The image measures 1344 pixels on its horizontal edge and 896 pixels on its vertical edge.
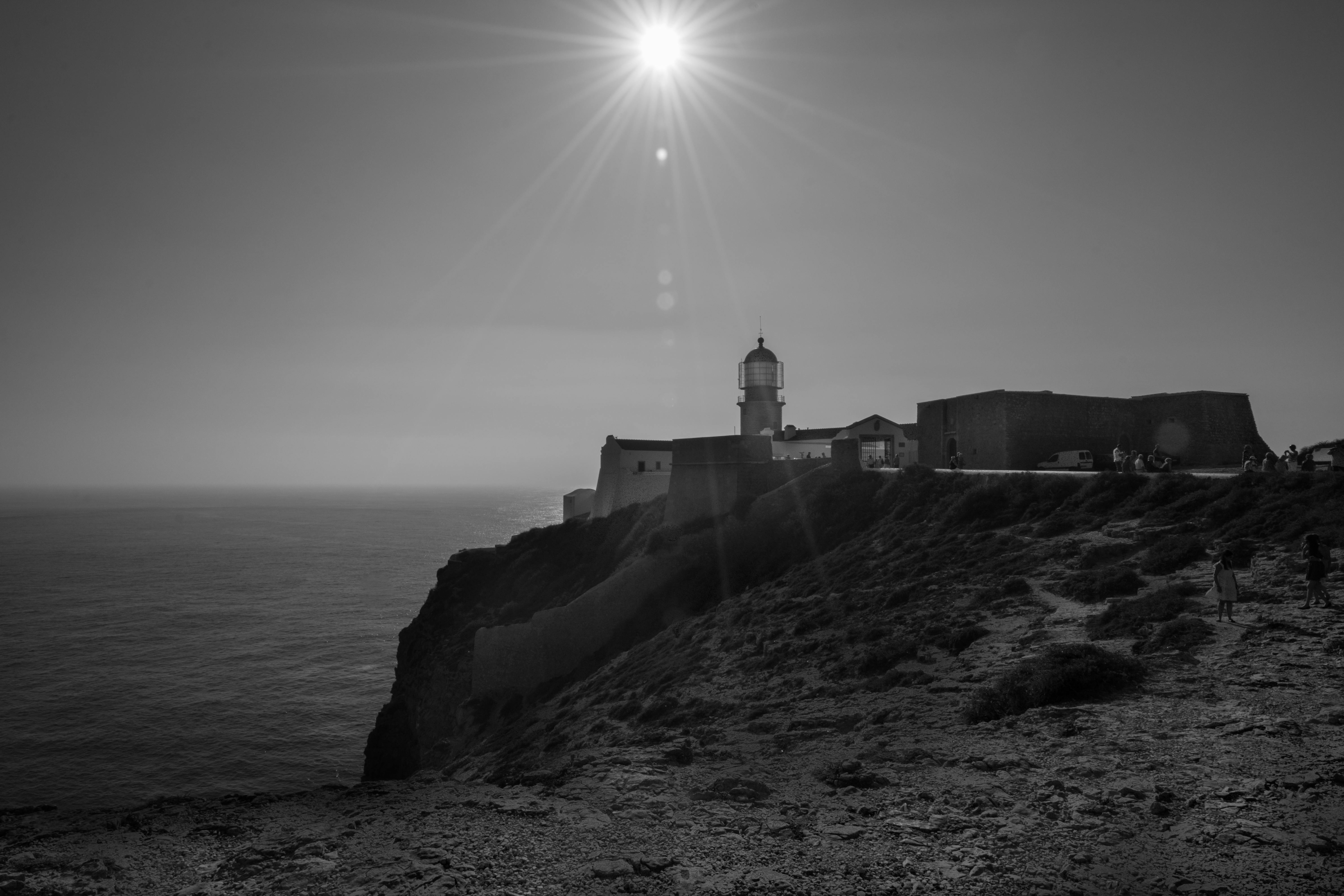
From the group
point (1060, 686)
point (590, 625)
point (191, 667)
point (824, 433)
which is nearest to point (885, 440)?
point (824, 433)

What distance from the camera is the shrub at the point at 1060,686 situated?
9375mm

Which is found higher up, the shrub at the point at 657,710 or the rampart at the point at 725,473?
the rampart at the point at 725,473

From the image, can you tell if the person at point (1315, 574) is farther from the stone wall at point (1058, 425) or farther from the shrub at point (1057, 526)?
the stone wall at point (1058, 425)

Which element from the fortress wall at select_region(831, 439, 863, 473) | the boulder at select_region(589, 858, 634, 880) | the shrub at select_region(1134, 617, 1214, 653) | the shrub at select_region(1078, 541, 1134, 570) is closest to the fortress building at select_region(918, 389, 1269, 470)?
the fortress wall at select_region(831, 439, 863, 473)

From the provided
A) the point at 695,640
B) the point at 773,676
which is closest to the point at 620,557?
the point at 695,640

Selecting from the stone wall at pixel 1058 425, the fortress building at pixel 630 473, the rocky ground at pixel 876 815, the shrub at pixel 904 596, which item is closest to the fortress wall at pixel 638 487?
the fortress building at pixel 630 473

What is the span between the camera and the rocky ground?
19.6 ft

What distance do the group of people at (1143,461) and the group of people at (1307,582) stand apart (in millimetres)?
Answer: 9411

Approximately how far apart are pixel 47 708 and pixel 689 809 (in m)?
38.9

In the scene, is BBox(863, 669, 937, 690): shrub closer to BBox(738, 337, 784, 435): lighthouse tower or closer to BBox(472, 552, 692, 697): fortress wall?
BBox(472, 552, 692, 697): fortress wall

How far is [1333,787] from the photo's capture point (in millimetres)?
6379

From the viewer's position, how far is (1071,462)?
26109 millimetres

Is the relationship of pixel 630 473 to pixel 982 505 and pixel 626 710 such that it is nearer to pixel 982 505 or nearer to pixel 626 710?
pixel 982 505

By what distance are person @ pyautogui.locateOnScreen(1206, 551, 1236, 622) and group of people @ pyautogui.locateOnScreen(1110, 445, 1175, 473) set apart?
969cm
